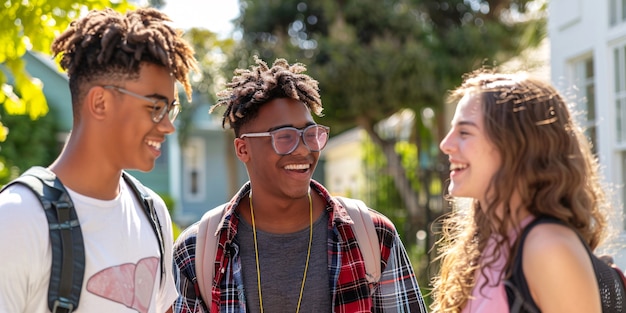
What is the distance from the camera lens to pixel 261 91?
378 centimetres

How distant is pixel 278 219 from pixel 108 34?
130cm

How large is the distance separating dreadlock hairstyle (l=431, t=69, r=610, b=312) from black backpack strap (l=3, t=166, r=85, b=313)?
1293 mm

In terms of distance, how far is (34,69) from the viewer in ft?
76.3

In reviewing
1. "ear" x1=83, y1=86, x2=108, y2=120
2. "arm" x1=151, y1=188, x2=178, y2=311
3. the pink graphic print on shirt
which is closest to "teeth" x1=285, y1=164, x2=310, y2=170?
"arm" x1=151, y1=188, x2=178, y2=311

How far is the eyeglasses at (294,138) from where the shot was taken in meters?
3.63

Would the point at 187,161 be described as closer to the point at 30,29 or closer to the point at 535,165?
the point at 30,29

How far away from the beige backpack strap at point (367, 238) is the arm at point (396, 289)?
0.05 m

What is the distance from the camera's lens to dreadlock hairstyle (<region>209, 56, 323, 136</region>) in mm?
3783

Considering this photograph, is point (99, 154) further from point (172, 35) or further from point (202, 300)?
point (202, 300)

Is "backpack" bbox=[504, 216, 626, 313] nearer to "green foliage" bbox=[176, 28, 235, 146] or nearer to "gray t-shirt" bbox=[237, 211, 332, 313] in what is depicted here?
"gray t-shirt" bbox=[237, 211, 332, 313]

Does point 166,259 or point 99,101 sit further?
point 166,259

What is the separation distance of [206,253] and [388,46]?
33.8ft

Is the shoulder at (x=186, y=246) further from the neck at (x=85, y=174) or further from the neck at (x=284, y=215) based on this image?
the neck at (x=85, y=174)

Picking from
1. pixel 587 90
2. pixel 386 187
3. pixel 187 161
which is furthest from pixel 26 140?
pixel 587 90
